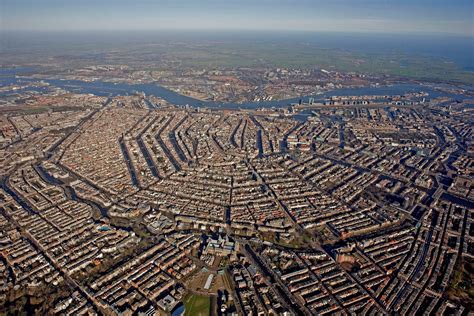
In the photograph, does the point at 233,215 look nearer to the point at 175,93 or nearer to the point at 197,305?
the point at 197,305

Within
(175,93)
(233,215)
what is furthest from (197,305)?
(175,93)

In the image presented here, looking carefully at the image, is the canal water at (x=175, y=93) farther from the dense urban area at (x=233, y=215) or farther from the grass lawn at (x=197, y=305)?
the grass lawn at (x=197, y=305)

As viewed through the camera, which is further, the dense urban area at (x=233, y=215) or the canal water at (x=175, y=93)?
the canal water at (x=175, y=93)

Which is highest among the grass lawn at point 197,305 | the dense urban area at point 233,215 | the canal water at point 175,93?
the canal water at point 175,93

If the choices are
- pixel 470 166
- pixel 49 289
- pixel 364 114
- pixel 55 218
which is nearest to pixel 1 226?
pixel 55 218

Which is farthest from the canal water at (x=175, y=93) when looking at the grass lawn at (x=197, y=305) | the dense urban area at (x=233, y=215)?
the grass lawn at (x=197, y=305)

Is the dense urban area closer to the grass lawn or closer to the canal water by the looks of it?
the grass lawn

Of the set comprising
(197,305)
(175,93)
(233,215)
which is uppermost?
(175,93)
